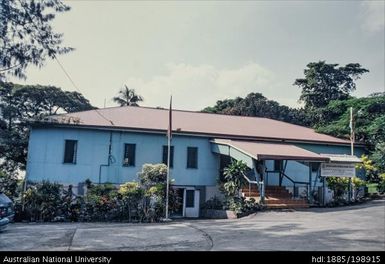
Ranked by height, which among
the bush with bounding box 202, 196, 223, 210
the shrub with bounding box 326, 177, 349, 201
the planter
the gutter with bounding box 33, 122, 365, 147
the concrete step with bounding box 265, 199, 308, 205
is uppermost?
the gutter with bounding box 33, 122, 365, 147

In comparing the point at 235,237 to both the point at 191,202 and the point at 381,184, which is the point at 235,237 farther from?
the point at 381,184

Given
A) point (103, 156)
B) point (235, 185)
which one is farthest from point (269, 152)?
point (103, 156)

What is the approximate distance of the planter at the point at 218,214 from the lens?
691 inches

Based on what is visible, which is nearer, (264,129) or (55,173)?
(55,173)

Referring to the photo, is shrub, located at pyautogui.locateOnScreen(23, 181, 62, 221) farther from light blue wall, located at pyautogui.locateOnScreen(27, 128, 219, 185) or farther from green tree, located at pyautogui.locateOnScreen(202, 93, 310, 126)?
green tree, located at pyautogui.locateOnScreen(202, 93, 310, 126)

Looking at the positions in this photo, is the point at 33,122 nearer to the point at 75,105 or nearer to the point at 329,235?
the point at 329,235

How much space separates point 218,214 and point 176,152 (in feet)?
16.3

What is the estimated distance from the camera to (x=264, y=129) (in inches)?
1019

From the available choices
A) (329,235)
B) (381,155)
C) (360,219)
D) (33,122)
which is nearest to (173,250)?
(329,235)

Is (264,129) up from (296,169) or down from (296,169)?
up

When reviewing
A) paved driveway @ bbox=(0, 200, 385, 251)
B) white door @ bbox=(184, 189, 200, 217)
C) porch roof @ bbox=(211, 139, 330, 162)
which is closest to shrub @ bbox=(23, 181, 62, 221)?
paved driveway @ bbox=(0, 200, 385, 251)

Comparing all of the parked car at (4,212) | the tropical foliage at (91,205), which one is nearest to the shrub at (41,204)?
the tropical foliage at (91,205)

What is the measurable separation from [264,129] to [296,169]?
3.68 m

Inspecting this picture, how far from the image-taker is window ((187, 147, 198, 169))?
2244 centimetres
